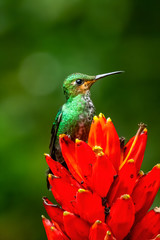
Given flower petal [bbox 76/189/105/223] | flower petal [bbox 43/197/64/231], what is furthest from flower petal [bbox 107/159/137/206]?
flower petal [bbox 43/197/64/231]

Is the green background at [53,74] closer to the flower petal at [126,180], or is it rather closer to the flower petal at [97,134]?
the flower petal at [97,134]

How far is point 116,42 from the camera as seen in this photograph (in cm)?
508

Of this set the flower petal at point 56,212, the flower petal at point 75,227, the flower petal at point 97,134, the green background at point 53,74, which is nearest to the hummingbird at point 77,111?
the flower petal at point 97,134

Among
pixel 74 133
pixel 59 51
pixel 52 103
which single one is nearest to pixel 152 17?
pixel 59 51

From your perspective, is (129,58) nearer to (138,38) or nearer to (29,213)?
(138,38)

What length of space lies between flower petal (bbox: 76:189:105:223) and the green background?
2.75 metres

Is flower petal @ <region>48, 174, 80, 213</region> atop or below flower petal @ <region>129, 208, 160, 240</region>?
atop

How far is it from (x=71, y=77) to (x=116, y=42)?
105 inches

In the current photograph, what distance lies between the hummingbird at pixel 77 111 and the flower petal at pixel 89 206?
81 cm

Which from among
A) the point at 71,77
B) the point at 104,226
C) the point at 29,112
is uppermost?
the point at 29,112

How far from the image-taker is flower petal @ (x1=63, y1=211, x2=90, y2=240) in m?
1.63

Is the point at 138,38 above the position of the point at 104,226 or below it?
above

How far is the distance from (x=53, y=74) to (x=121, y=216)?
143 inches

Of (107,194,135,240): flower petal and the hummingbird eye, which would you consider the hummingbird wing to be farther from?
(107,194,135,240): flower petal
